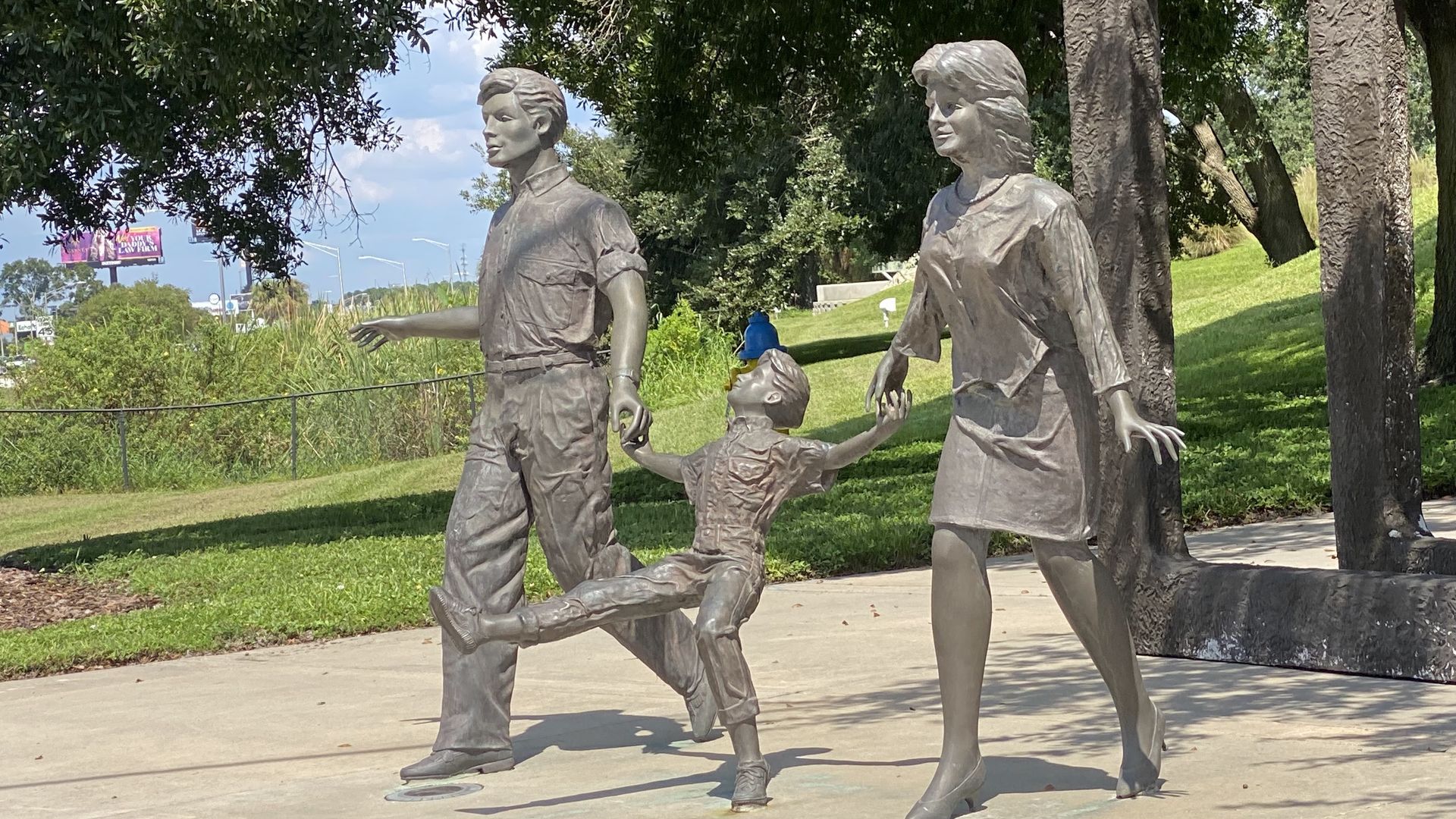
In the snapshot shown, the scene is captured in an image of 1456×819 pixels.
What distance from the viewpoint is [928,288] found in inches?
193

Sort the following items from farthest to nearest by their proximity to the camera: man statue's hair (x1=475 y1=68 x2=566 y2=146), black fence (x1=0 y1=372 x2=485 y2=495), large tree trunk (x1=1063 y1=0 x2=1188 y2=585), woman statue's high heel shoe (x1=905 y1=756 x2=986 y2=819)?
black fence (x1=0 y1=372 x2=485 y2=495), large tree trunk (x1=1063 y1=0 x2=1188 y2=585), man statue's hair (x1=475 y1=68 x2=566 y2=146), woman statue's high heel shoe (x1=905 y1=756 x2=986 y2=819)

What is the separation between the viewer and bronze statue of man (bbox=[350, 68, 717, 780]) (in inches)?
226

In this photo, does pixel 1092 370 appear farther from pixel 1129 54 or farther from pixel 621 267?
pixel 1129 54

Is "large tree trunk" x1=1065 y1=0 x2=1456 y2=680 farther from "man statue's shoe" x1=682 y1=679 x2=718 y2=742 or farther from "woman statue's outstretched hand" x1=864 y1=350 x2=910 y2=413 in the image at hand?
"woman statue's outstretched hand" x1=864 y1=350 x2=910 y2=413

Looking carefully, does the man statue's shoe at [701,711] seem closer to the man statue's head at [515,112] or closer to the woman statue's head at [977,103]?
the man statue's head at [515,112]

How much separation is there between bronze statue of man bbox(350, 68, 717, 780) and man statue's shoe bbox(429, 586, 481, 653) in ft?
2.96

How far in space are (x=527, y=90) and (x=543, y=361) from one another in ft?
2.98

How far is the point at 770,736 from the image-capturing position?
605 cm

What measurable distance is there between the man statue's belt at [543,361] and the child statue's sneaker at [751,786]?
1514mm

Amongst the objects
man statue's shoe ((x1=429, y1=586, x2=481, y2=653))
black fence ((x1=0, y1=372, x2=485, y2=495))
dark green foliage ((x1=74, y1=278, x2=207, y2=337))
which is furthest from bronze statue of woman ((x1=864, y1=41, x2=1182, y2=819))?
dark green foliage ((x1=74, y1=278, x2=207, y2=337))

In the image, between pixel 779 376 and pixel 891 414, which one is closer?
pixel 891 414

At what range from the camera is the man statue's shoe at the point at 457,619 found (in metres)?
4.74

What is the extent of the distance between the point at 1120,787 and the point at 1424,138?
45.9m

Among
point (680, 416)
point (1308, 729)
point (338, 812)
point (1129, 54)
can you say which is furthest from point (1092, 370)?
point (680, 416)
